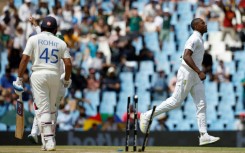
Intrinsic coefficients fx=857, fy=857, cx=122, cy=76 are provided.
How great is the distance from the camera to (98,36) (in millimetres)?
22656

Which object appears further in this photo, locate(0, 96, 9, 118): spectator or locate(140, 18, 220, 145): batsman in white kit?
locate(0, 96, 9, 118): spectator

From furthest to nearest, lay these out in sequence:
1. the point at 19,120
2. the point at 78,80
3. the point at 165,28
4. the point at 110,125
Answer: the point at 165,28 < the point at 78,80 < the point at 110,125 < the point at 19,120

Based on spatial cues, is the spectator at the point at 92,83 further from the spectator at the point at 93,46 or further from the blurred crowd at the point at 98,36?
the spectator at the point at 93,46

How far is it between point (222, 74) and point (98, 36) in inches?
148

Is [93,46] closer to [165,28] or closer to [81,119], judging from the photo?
[165,28]

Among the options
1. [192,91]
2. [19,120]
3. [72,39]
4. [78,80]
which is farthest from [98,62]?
[19,120]

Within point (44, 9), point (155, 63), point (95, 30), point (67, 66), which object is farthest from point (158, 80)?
point (67, 66)

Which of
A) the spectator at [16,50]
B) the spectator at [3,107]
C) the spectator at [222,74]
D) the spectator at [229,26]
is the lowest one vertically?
the spectator at [3,107]

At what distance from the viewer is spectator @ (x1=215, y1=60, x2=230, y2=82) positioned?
20656 millimetres

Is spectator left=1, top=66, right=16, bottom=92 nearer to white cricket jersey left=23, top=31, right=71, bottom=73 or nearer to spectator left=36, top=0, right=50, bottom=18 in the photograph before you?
spectator left=36, top=0, right=50, bottom=18

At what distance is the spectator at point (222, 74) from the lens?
2066cm

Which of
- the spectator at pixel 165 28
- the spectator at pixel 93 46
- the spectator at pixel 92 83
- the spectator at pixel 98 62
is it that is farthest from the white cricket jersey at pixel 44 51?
the spectator at pixel 165 28

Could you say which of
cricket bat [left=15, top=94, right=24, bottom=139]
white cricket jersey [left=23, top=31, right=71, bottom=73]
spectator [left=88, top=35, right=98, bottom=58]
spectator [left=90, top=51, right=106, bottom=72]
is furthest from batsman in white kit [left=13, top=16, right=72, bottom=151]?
spectator [left=88, top=35, right=98, bottom=58]

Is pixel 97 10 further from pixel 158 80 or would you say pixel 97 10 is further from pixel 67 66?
pixel 67 66
